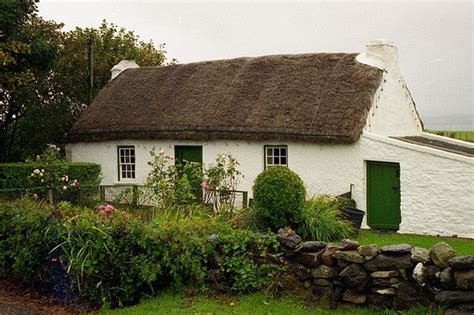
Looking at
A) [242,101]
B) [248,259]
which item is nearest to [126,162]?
[242,101]

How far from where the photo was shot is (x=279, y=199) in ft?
41.7

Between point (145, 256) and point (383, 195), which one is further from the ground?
point (383, 195)

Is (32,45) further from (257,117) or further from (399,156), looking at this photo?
(399,156)

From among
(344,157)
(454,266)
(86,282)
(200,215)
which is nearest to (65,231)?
(86,282)

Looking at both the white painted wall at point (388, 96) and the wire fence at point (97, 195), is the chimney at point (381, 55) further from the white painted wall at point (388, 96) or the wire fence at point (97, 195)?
the wire fence at point (97, 195)

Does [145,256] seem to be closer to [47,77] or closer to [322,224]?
[322,224]

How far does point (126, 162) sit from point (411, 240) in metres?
12.6

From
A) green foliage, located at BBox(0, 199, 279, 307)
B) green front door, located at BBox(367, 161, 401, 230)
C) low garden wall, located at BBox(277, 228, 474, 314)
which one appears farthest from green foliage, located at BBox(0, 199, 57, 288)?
green front door, located at BBox(367, 161, 401, 230)

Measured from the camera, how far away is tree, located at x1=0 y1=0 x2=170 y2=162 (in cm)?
2123

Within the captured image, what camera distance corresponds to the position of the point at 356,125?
1655 cm

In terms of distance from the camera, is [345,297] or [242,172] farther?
[242,172]

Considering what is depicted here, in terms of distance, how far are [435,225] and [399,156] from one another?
218cm

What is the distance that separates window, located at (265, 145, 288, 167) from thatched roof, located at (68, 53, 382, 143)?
23.8 inches

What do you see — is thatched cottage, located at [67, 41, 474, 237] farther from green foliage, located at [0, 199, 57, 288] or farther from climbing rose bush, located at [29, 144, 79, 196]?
green foliage, located at [0, 199, 57, 288]
